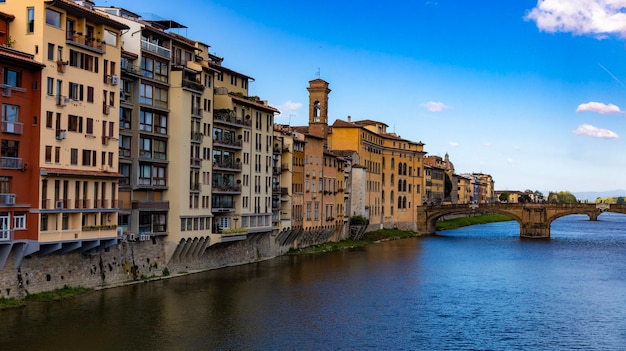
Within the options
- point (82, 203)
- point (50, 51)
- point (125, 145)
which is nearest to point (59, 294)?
point (82, 203)

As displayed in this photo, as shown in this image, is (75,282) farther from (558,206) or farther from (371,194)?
(558,206)

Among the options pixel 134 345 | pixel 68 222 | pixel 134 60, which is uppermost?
pixel 134 60

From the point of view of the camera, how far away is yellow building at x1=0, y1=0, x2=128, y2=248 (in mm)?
41812

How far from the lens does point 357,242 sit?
10194 cm

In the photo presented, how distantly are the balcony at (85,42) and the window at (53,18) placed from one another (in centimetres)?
103

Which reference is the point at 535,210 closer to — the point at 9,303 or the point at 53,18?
the point at 53,18

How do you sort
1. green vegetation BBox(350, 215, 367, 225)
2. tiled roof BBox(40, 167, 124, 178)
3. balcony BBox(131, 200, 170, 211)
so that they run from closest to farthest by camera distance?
tiled roof BBox(40, 167, 124, 178), balcony BBox(131, 200, 170, 211), green vegetation BBox(350, 215, 367, 225)

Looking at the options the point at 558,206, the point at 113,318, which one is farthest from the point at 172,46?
the point at 558,206

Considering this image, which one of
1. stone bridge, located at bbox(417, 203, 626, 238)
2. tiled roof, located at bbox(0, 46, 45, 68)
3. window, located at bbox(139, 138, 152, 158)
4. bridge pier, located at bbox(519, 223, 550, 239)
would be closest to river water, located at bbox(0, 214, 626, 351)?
window, located at bbox(139, 138, 152, 158)

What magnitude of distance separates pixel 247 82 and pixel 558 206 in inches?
3071

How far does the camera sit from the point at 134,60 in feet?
170

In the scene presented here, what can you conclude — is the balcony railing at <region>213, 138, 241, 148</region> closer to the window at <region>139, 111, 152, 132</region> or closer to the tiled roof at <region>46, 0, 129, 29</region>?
the window at <region>139, 111, 152, 132</region>

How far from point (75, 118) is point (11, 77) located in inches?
200

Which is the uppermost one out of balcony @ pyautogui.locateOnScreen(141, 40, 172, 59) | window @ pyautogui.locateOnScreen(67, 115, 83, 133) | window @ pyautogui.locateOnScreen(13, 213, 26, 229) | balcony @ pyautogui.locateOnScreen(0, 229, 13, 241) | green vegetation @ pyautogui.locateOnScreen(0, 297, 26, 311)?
balcony @ pyautogui.locateOnScreen(141, 40, 172, 59)
